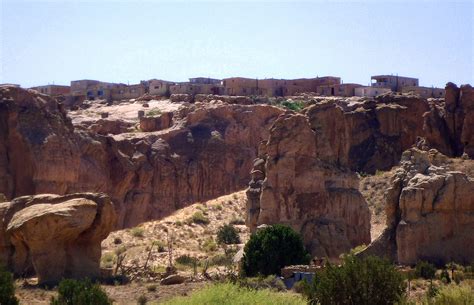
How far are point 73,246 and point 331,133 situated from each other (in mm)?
16767

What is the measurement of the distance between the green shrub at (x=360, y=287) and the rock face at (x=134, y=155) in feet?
108

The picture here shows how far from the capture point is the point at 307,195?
1895 inches

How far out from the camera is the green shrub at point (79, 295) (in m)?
31.1

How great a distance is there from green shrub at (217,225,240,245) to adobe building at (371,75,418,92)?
4843 centimetres

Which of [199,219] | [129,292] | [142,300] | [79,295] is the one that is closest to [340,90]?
[199,219]

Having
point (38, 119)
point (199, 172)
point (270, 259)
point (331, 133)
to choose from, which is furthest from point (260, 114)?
point (270, 259)

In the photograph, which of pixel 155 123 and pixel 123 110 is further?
pixel 123 110

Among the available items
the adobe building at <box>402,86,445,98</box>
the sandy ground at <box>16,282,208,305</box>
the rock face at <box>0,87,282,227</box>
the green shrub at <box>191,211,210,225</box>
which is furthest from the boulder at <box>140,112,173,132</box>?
the sandy ground at <box>16,282,208,305</box>

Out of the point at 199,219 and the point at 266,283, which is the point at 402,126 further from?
the point at 266,283

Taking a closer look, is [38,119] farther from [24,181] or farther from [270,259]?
[270,259]

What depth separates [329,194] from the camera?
48344 mm

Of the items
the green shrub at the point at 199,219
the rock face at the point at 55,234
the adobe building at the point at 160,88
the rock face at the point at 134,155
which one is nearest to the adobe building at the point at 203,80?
the adobe building at the point at 160,88

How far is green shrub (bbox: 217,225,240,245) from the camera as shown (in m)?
57.5

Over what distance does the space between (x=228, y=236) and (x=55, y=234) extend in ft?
64.0
